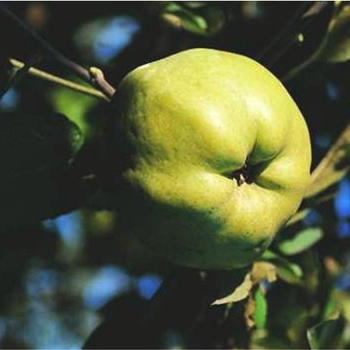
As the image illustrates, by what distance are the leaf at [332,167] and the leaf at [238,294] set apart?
1.03ft

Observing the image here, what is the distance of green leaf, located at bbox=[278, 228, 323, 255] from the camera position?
1.77 metres

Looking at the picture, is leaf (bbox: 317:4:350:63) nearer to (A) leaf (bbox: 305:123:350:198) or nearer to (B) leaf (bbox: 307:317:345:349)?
(A) leaf (bbox: 305:123:350:198)

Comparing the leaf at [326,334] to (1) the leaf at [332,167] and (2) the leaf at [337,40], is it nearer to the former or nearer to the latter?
(1) the leaf at [332,167]

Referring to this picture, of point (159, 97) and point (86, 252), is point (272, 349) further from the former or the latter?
point (86, 252)

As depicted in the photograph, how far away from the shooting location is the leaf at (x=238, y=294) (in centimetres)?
139

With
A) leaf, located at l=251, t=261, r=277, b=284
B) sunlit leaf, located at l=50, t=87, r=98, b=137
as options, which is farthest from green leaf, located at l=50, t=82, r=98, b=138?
leaf, located at l=251, t=261, r=277, b=284

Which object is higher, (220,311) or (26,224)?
(26,224)

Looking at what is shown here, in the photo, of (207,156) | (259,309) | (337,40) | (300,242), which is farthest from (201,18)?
(207,156)

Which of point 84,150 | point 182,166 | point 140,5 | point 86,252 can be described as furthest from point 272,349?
point 86,252

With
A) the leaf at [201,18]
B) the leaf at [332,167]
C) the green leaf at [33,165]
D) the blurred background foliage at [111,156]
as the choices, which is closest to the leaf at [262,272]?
the blurred background foliage at [111,156]

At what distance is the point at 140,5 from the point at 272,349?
0.89 meters

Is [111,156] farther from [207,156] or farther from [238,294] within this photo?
[238,294]

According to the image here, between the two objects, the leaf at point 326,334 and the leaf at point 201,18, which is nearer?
the leaf at point 326,334

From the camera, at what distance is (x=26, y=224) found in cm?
142
